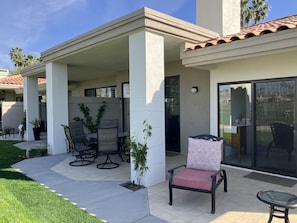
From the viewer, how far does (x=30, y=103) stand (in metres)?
13.6

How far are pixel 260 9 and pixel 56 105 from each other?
2601cm

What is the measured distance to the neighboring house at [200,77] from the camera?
226 inches

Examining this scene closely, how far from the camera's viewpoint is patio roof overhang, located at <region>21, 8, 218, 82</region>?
5656mm

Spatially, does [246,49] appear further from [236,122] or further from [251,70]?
[236,122]

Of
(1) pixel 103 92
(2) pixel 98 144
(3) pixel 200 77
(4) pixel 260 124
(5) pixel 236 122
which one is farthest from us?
(1) pixel 103 92

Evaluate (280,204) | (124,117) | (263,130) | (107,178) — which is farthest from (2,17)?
(280,204)

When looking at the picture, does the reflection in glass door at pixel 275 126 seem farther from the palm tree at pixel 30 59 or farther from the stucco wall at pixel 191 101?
the palm tree at pixel 30 59

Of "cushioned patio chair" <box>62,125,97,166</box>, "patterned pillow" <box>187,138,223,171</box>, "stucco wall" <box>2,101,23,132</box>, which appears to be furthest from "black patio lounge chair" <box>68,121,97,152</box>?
"stucco wall" <box>2,101,23,132</box>

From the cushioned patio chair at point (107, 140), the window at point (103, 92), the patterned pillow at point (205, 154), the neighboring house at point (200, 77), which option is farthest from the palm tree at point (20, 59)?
the patterned pillow at point (205, 154)

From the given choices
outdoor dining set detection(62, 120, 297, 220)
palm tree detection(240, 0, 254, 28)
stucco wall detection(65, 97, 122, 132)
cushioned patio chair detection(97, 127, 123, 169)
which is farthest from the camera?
palm tree detection(240, 0, 254, 28)

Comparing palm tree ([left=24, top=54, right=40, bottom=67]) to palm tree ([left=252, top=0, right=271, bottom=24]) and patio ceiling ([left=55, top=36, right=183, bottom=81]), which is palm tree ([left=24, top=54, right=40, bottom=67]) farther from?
patio ceiling ([left=55, top=36, right=183, bottom=81])

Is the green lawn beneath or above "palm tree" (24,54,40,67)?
beneath

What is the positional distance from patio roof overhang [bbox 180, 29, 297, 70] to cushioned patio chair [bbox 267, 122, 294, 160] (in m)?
2.07

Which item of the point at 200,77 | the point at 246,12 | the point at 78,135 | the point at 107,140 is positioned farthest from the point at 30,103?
the point at 246,12
